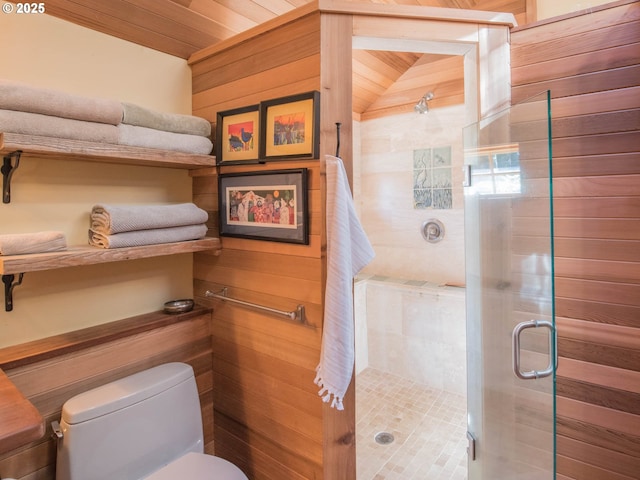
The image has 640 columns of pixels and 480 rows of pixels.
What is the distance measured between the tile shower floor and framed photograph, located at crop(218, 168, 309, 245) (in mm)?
1443

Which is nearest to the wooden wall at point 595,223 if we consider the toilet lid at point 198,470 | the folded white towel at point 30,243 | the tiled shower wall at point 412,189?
the toilet lid at point 198,470

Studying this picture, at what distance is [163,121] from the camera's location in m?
1.52

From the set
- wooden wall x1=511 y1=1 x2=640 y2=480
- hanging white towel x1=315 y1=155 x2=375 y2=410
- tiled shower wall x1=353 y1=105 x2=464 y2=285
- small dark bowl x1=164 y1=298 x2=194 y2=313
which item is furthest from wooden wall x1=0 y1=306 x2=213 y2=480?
tiled shower wall x1=353 y1=105 x2=464 y2=285

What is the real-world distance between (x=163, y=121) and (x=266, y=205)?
56cm

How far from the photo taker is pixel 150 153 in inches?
56.6

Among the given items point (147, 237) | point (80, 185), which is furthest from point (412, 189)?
point (80, 185)

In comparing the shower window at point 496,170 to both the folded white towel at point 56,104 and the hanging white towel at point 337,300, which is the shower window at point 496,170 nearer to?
the hanging white towel at point 337,300

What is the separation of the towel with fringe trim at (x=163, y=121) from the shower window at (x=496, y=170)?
122cm

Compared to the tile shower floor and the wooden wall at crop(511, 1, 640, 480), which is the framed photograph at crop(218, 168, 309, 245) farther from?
the tile shower floor

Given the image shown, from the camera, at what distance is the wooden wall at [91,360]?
4.24 feet

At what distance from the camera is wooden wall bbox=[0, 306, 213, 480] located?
4.24 ft

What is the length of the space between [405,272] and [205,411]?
1.92 m

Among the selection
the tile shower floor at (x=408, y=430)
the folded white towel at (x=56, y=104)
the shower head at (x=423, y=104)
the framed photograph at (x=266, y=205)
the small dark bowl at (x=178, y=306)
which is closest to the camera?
the folded white towel at (x=56, y=104)

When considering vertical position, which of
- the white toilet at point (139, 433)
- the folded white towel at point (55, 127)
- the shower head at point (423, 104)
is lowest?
the white toilet at point (139, 433)
